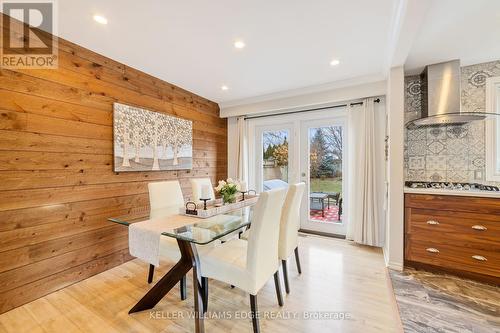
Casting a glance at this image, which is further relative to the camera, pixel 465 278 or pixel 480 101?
pixel 480 101

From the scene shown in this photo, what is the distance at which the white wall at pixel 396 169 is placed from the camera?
8.00ft

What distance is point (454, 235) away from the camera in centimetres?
226

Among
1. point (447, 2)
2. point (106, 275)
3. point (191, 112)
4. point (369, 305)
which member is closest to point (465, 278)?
point (369, 305)

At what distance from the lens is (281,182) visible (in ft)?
13.4

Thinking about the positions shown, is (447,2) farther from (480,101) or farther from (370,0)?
(480,101)

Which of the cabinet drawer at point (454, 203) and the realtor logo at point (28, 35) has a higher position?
the realtor logo at point (28, 35)

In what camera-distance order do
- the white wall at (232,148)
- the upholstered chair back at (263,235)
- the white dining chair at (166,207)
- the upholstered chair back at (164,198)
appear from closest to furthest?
the upholstered chair back at (263,235) < the white dining chair at (166,207) < the upholstered chair back at (164,198) < the white wall at (232,148)

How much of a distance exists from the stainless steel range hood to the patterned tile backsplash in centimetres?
18

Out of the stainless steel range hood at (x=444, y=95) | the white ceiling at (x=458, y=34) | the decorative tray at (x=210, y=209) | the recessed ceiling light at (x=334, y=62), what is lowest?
the decorative tray at (x=210, y=209)

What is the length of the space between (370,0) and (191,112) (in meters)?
2.79

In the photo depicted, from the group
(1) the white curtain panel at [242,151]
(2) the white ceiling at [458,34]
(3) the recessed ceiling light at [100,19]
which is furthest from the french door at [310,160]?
(3) the recessed ceiling light at [100,19]

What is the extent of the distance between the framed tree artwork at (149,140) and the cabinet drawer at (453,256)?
321 cm

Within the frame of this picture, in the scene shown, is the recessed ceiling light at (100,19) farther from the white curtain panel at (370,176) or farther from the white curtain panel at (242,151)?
the white curtain panel at (370,176)

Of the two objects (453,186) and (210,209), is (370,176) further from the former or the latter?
(210,209)
